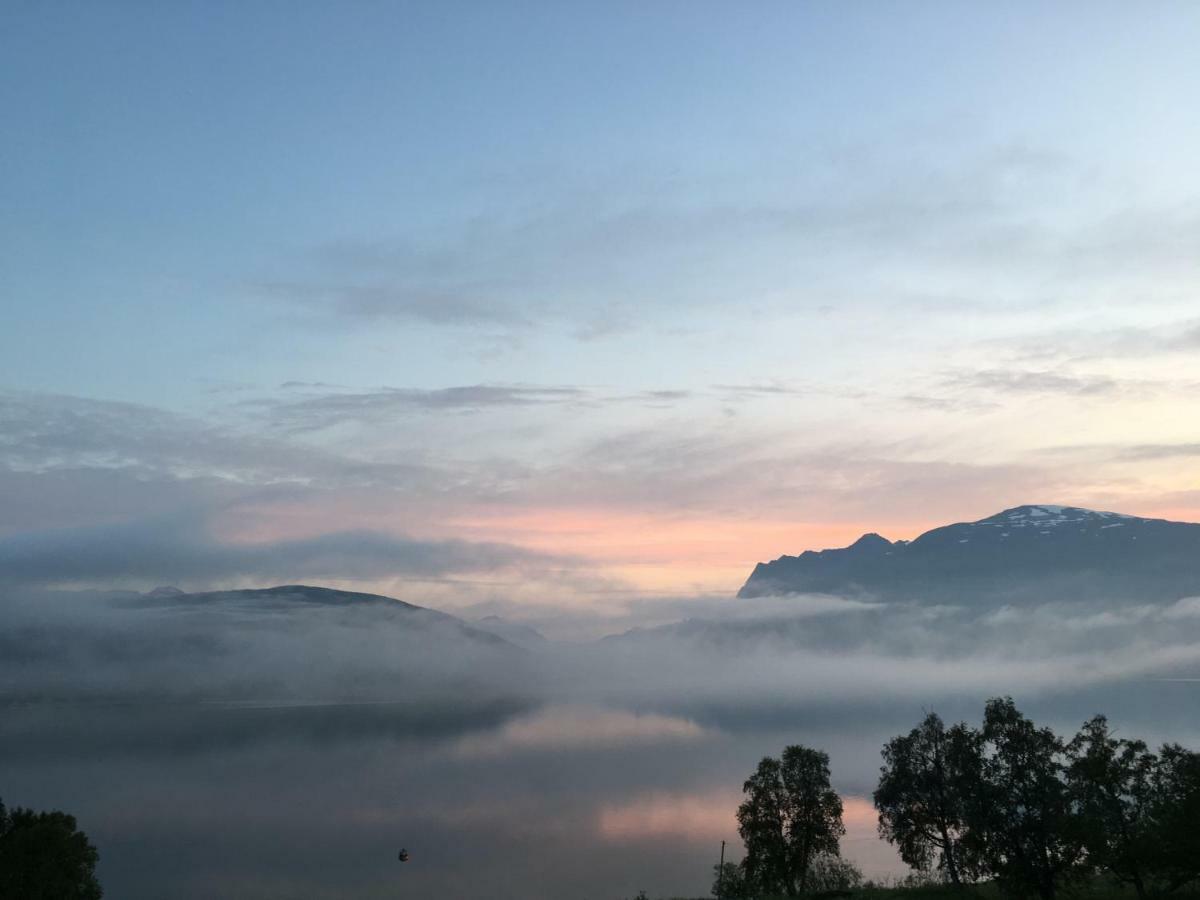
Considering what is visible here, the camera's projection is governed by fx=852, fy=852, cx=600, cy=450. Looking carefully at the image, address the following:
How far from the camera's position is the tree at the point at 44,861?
6062 cm

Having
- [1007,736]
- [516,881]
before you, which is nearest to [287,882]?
[516,881]

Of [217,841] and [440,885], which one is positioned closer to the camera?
[440,885]

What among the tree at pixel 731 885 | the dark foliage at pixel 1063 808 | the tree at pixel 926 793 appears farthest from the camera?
the tree at pixel 731 885

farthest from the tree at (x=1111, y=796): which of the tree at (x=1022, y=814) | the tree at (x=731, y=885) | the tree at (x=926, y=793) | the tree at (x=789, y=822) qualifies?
the tree at (x=731, y=885)

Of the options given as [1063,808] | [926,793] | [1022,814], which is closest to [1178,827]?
[1063,808]

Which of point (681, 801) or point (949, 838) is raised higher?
point (949, 838)

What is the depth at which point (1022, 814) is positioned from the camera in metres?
67.6

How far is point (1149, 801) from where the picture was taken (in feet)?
213

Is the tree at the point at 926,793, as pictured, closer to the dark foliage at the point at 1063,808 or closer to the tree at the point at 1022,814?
the dark foliage at the point at 1063,808

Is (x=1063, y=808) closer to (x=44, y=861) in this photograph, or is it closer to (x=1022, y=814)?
(x=1022, y=814)

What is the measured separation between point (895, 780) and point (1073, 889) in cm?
1585

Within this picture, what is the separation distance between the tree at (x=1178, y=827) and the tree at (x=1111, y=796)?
1474 millimetres

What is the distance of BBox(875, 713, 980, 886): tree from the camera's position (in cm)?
7512

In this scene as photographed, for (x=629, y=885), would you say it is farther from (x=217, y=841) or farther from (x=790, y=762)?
(x=217, y=841)
